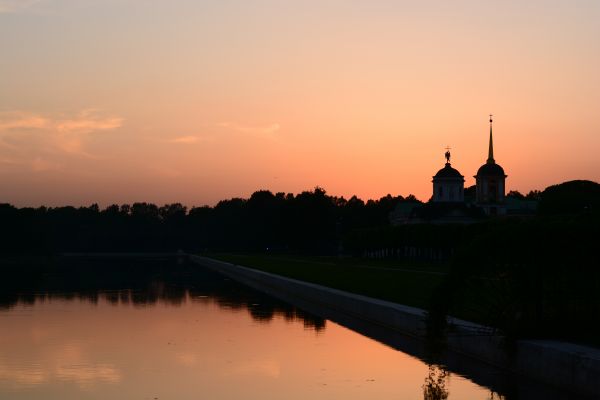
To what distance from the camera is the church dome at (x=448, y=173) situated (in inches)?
5553

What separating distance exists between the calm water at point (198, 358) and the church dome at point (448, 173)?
10357cm

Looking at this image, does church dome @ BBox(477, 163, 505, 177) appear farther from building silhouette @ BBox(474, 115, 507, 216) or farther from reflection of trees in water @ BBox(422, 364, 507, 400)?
reflection of trees in water @ BBox(422, 364, 507, 400)

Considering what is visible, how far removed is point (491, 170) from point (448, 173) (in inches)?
252

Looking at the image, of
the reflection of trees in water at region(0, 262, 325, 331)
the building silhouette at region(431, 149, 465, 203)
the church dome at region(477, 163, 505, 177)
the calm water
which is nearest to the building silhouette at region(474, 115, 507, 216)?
the church dome at region(477, 163, 505, 177)

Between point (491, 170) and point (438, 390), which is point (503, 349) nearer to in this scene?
point (438, 390)

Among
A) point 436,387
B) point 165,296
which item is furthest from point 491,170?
point 436,387

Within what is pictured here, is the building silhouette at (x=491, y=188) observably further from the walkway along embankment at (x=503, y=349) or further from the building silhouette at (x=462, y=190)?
the walkway along embankment at (x=503, y=349)

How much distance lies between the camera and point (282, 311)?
39.7m

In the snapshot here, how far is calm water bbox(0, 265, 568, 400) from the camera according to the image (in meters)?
19.0

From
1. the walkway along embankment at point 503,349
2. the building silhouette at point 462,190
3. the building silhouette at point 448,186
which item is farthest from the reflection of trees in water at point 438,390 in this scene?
the building silhouette at point 448,186

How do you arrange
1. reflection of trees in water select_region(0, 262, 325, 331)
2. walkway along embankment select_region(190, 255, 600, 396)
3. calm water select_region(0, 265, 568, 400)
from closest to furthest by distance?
1. walkway along embankment select_region(190, 255, 600, 396)
2. calm water select_region(0, 265, 568, 400)
3. reflection of trees in water select_region(0, 262, 325, 331)

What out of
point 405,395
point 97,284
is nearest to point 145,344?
point 405,395

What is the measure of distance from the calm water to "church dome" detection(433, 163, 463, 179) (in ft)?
340

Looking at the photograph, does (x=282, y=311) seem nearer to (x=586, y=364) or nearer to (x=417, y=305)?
(x=417, y=305)
